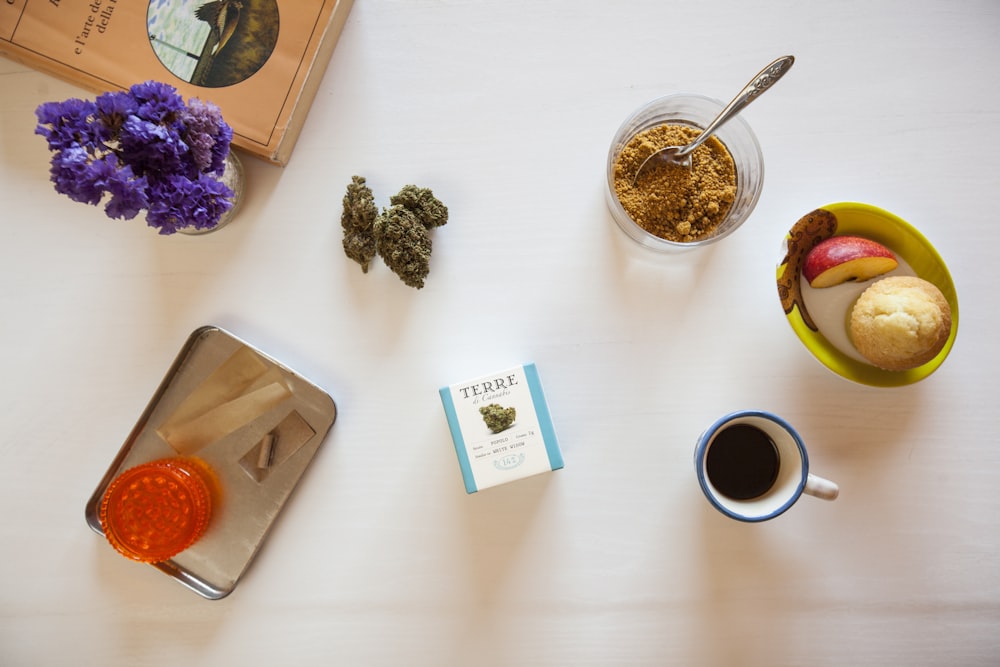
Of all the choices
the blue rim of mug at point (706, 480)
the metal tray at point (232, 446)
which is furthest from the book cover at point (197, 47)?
the blue rim of mug at point (706, 480)

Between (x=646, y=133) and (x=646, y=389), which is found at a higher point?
(x=646, y=133)

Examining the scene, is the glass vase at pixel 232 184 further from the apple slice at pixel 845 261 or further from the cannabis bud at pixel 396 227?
the apple slice at pixel 845 261

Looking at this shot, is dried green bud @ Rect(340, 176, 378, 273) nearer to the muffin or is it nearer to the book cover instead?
the book cover

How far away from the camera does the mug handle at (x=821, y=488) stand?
0.75 m

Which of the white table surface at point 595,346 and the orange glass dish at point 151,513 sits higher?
the white table surface at point 595,346

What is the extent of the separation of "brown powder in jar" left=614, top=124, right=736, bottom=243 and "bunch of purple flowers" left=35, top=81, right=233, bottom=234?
0.51 metres

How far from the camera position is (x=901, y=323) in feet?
2.41

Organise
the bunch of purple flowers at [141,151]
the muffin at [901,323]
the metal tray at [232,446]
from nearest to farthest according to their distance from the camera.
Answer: the bunch of purple flowers at [141,151]
the muffin at [901,323]
the metal tray at [232,446]

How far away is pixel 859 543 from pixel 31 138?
4.44ft

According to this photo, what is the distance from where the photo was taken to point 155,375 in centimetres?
89

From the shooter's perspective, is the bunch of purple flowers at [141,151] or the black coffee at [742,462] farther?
the black coffee at [742,462]

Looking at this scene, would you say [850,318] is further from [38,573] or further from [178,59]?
[38,573]

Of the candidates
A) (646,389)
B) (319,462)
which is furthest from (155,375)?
(646,389)

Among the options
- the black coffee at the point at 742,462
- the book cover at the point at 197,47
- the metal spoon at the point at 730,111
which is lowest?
the black coffee at the point at 742,462
